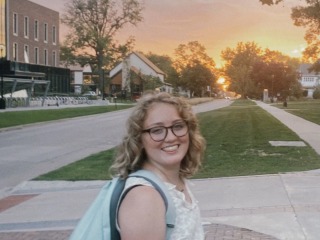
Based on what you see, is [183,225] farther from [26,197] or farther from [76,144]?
[76,144]

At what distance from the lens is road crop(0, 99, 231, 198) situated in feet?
39.8

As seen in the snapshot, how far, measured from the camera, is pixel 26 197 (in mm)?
9203

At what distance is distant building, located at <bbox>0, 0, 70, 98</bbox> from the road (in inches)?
1044

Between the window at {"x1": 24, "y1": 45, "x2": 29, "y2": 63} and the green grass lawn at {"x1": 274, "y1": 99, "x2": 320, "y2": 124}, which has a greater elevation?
the window at {"x1": 24, "y1": 45, "x2": 29, "y2": 63}

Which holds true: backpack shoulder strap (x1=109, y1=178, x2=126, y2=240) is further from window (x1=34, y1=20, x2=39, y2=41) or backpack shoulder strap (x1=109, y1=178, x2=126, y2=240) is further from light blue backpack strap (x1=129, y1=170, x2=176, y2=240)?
window (x1=34, y1=20, x2=39, y2=41)

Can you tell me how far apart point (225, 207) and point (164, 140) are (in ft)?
17.9

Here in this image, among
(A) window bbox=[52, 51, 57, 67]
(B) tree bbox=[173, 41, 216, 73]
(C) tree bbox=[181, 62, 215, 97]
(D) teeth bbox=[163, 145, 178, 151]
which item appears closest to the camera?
(D) teeth bbox=[163, 145, 178, 151]

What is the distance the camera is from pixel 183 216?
199 cm

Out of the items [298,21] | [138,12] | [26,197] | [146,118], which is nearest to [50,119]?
[298,21]

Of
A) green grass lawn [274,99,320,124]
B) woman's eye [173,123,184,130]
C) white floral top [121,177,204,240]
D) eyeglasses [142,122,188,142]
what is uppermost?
woman's eye [173,123,184,130]

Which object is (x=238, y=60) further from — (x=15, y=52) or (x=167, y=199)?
(x=167, y=199)

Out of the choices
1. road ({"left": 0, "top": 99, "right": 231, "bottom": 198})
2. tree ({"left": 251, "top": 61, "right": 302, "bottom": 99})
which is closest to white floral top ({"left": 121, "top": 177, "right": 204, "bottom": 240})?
road ({"left": 0, "top": 99, "right": 231, "bottom": 198})

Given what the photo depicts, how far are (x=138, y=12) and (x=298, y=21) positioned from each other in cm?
5177

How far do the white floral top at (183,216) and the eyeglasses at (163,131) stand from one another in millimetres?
193
